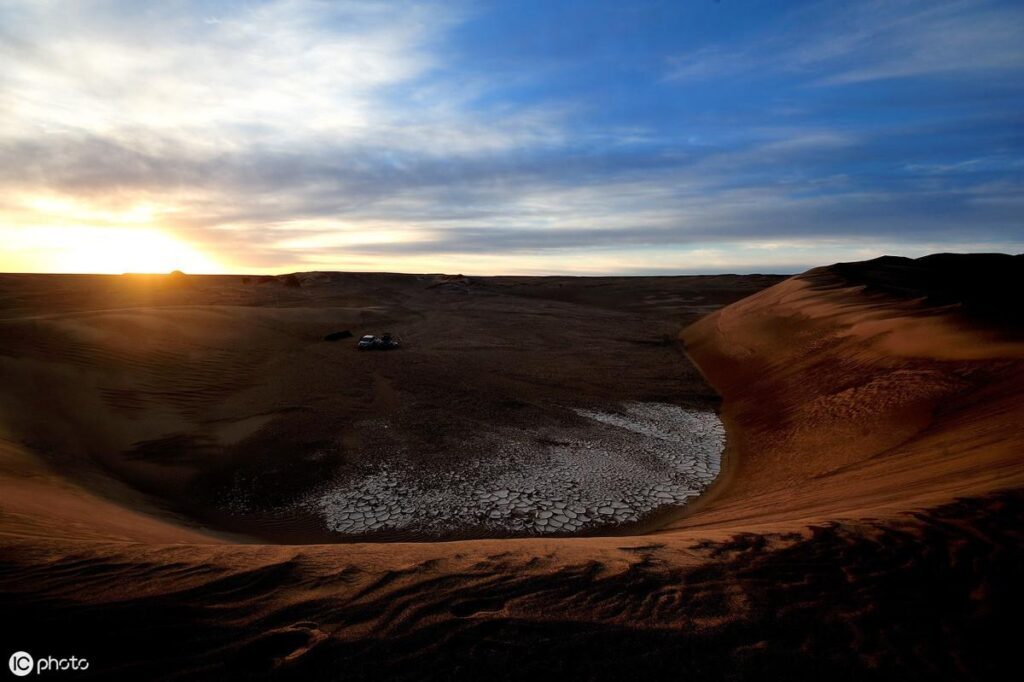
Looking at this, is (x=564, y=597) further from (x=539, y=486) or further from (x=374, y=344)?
(x=374, y=344)

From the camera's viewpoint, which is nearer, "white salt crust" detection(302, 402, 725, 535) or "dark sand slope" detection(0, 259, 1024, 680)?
"dark sand slope" detection(0, 259, 1024, 680)

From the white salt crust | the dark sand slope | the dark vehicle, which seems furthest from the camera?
the dark vehicle

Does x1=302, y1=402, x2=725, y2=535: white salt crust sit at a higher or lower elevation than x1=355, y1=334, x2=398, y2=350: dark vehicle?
lower

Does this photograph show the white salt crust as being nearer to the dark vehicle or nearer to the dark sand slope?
the dark sand slope

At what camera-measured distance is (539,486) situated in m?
9.58

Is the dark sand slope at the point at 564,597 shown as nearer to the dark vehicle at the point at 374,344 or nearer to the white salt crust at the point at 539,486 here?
the white salt crust at the point at 539,486

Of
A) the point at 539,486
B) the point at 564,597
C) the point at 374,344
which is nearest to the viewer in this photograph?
the point at 564,597

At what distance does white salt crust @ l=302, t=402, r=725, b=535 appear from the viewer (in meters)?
8.36

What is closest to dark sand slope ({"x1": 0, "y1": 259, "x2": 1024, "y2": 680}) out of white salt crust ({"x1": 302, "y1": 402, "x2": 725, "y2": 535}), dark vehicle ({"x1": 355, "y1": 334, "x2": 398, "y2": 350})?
white salt crust ({"x1": 302, "y1": 402, "x2": 725, "y2": 535})

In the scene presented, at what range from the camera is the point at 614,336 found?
28.0 m

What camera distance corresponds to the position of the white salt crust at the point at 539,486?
836cm

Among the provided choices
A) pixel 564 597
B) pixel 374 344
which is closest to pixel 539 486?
pixel 564 597

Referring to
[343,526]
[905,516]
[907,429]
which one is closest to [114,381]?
[343,526]

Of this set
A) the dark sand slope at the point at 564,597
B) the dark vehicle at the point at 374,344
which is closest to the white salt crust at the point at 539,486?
the dark sand slope at the point at 564,597
